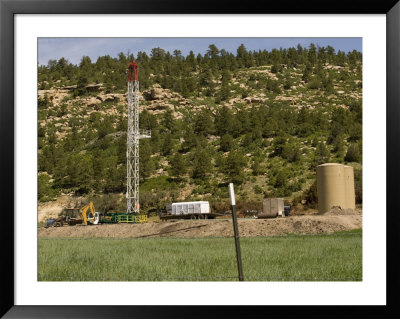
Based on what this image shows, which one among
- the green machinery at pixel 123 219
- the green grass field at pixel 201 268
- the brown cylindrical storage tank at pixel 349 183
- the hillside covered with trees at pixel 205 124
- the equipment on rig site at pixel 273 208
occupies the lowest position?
the green machinery at pixel 123 219

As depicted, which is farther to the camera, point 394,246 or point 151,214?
point 151,214

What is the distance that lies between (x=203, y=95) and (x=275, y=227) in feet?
141

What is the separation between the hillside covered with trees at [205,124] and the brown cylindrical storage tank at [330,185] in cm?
798

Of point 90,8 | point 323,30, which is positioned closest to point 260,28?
point 323,30

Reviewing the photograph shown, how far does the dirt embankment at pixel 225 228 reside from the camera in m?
28.1

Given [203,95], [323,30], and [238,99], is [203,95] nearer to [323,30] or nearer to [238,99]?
[238,99]

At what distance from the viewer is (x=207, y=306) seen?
791cm

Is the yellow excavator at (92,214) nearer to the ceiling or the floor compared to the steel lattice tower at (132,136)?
nearer to the floor

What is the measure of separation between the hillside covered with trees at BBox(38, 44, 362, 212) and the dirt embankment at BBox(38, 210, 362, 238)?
9325mm

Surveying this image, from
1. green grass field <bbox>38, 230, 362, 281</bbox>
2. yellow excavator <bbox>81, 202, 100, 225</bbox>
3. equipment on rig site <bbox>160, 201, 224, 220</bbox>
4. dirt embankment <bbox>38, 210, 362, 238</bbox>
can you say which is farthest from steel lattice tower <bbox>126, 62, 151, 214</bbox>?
green grass field <bbox>38, 230, 362, 281</bbox>

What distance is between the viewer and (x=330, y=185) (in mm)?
33062

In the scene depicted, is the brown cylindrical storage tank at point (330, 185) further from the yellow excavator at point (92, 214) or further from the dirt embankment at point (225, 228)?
the yellow excavator at point (92, 214)

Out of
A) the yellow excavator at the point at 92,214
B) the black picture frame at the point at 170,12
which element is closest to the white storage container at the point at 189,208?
the yellow excavator at the point at 92,214

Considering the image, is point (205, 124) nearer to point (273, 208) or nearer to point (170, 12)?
point (273, 208)
